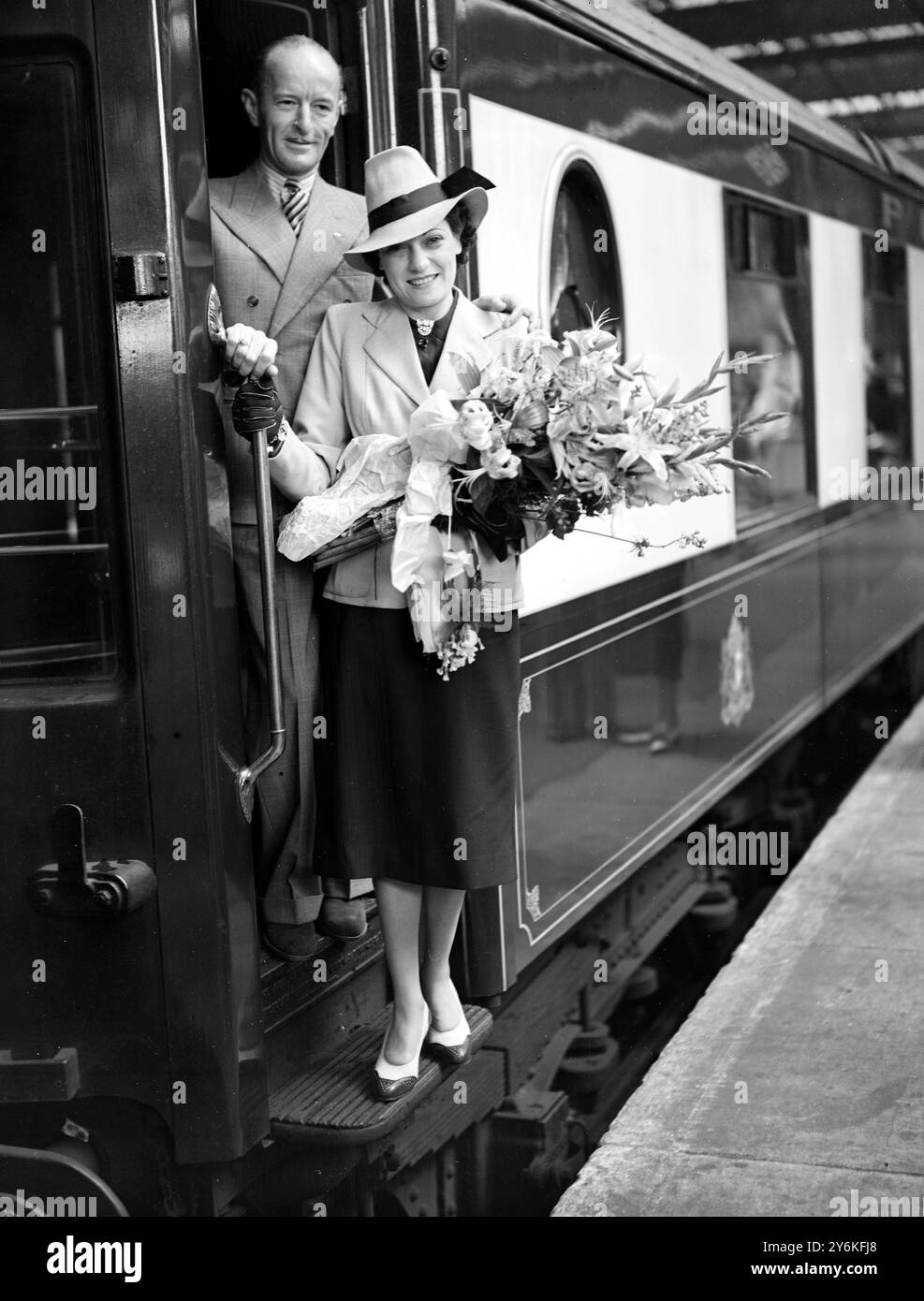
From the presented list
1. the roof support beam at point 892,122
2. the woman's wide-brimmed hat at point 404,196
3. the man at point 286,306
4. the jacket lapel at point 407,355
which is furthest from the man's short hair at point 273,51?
the roof support beam at point 892,122

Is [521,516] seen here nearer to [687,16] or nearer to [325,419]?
[325,419]

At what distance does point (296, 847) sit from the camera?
322cm

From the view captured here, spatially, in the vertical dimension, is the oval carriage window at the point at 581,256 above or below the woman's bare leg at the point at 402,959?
above

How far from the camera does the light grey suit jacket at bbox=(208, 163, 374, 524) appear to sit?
3156mm

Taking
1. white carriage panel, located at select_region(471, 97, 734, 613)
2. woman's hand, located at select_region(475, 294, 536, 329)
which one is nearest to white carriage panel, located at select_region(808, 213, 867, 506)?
white carriage panel, located at select_region(471, 97, 734, 613)

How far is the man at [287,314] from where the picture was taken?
3.11m

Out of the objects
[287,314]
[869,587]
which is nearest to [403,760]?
[287,314]

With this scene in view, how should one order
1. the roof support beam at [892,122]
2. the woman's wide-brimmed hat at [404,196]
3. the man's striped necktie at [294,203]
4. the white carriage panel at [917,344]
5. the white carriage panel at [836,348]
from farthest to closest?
the roof support beam at [892,122] → the white carriage panel at [917,344] → the white carriage panel at [836,348] → the man's striped necktie at [294,203] → the woman's wide-brimmed hat at [404,196]

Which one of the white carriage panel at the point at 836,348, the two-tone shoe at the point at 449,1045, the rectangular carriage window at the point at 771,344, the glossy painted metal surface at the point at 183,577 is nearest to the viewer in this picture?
the glossy painted metal surface at the point at 183,577

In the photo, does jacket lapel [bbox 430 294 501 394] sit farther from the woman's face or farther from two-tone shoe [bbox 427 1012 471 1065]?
two-tone shoe [bbox 427 1012 471 1065]

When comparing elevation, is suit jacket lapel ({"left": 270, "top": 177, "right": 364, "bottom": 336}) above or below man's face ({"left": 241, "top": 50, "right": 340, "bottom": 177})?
below

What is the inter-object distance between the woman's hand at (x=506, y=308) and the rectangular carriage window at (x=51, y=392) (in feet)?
2.71

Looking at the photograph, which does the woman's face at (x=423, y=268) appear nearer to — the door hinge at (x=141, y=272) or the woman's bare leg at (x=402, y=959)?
the door hinge at (x=141, y=272)

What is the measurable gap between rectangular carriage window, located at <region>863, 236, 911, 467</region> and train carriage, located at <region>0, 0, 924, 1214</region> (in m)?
2.49
